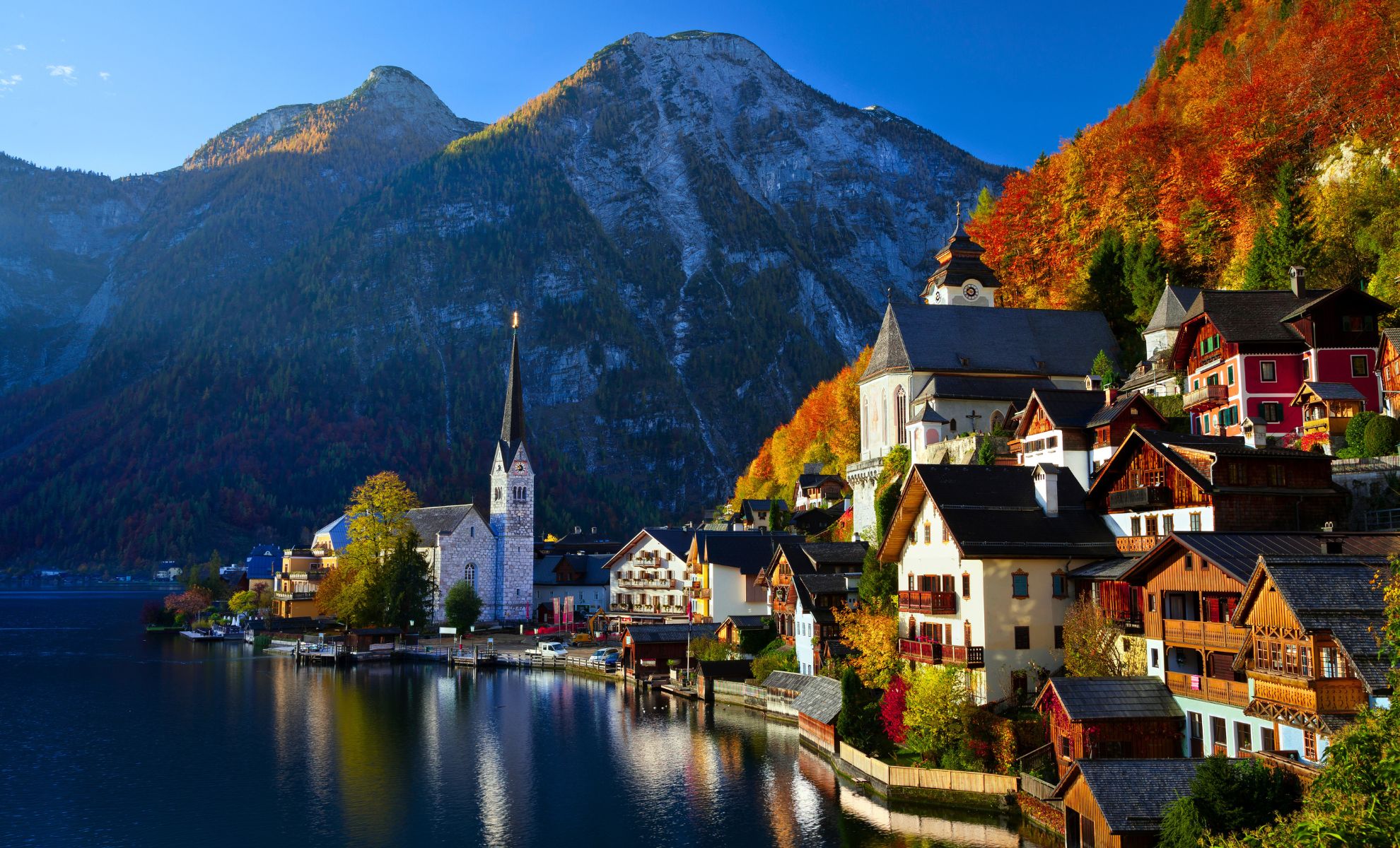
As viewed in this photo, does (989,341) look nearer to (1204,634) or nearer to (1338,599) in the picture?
(1204,634)

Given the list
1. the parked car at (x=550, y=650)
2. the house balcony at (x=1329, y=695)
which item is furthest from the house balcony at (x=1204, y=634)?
the parked car at (x=550, y=650)

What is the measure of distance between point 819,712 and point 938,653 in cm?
827

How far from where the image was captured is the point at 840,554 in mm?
58406

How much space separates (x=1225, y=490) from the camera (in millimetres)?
34938

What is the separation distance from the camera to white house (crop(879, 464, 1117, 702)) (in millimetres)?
37625

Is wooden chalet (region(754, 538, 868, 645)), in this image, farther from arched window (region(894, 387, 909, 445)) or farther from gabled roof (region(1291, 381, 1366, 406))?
gabled roof (region(1291, 381, 1366, 406))

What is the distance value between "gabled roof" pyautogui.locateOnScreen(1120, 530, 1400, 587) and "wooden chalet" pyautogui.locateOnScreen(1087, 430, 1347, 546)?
235 centimetres

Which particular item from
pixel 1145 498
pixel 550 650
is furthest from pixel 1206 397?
pixel 550 650

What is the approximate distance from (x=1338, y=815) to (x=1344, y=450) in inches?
1024

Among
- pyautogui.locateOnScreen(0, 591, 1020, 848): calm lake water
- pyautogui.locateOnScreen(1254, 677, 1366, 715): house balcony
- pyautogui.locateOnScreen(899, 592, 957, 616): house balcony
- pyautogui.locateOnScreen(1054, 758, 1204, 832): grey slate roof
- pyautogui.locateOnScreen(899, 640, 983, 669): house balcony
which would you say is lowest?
pyautogui.locateOnScreen(0, 591, 1020, 848): calm lake water

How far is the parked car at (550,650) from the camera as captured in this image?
81.1 m

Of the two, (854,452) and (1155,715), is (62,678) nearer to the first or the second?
(854,452)

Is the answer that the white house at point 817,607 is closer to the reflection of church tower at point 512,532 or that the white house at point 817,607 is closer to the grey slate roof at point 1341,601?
the grey slate roof at point 1341,601

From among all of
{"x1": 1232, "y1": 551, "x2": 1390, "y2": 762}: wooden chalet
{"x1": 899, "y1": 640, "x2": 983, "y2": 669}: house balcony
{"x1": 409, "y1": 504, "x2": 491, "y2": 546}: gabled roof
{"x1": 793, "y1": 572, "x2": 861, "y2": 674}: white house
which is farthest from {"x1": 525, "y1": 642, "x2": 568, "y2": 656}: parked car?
{"x1": 1232, "y1": 551, "x2": 1390, "y2": 762}: wooden chalet
